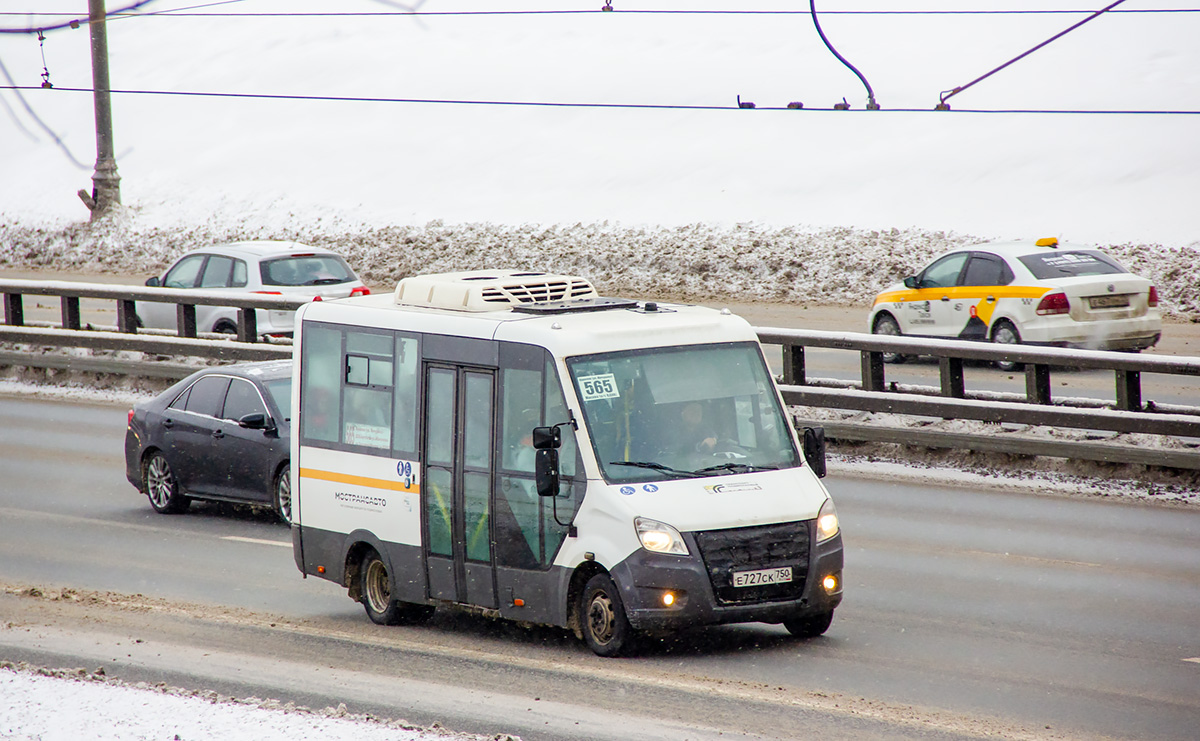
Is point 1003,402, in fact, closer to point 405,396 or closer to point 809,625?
point 809,625

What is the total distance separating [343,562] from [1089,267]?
13.0m

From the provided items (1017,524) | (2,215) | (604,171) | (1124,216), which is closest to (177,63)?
(2,215)

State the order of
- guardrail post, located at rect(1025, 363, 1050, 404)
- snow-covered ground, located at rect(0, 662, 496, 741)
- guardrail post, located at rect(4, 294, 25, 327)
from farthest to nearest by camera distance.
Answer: guardrail post, located at rect(4, 294, 25, 327)
guardrail post, located at rect(1025, 363, 1050, 404)
snow-covered ground, located at rect(0, 662, 496, 741)

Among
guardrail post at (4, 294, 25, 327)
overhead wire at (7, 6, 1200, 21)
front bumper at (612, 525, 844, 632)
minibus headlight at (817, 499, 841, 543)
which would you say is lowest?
front bumper at (612, 525, 844, 632)

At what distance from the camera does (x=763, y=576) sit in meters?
8.83

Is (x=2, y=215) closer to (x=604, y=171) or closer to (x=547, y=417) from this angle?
(x=604, y=171)

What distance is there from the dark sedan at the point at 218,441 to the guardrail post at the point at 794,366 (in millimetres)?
5575

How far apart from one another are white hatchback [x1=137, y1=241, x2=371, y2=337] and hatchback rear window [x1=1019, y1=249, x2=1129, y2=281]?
9152 mm

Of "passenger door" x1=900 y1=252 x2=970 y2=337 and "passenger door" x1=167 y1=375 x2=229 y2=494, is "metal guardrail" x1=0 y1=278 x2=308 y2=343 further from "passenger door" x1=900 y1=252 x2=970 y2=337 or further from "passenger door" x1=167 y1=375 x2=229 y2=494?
"passenger door" x1=900 y1=252 x2=970 y2=337

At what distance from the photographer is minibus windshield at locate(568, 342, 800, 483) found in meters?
9.12

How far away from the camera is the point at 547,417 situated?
9281 mm

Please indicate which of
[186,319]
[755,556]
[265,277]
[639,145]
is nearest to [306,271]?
[265,277]

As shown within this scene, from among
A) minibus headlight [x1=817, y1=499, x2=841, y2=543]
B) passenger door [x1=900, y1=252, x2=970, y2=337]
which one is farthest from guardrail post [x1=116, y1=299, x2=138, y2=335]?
minibus headlight [x1=817, y1=499, x2=841, y2=543]

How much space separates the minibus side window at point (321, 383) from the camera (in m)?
10.4
